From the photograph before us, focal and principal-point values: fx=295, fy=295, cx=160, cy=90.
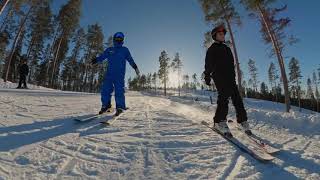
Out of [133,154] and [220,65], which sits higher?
[220,65]

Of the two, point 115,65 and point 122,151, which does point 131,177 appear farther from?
point 115,65

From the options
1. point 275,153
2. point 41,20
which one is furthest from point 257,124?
point 41,20

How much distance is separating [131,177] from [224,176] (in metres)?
0.95

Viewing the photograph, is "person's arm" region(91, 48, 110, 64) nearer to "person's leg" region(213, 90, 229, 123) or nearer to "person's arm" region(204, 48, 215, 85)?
"person's arm" region(204, 48, 215, 85)

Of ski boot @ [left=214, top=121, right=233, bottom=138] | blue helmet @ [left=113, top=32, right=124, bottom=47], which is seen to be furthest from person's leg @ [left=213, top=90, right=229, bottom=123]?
blue helmet @ [left=113, top=32, right=124, bottom=47]

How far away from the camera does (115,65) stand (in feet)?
24.3

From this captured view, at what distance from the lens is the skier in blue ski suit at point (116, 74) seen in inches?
290

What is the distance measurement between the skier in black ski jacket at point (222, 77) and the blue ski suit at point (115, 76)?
253cm

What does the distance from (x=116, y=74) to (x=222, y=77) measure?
2.93 metres

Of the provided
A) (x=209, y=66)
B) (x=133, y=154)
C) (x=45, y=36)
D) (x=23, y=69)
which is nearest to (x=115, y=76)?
(x=209, y=66)

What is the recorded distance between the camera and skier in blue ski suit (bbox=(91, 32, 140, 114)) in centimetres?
736

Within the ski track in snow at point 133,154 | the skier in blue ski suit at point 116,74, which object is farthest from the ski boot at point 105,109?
the ski track in snow at point 133,154

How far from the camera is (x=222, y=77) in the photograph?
5.54 metres

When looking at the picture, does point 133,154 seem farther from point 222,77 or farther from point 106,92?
point 106,92
